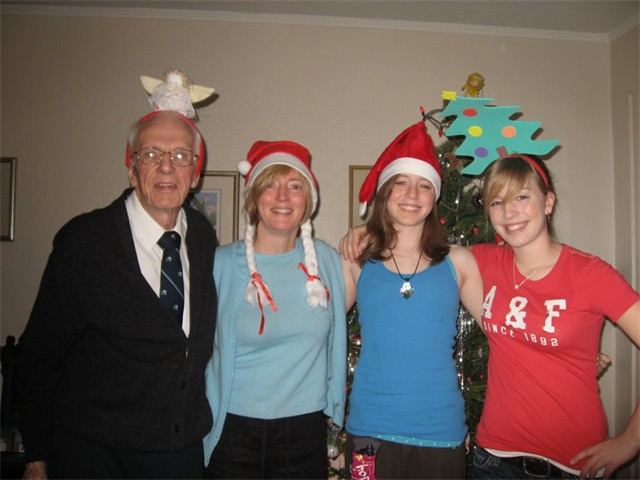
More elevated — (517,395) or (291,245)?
(291,245)

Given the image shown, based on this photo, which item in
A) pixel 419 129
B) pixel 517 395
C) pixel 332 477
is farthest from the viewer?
pixel 332 477

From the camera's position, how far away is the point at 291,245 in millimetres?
1868

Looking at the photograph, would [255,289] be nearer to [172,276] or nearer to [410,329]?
[172,276]

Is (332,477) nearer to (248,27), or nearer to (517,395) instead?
(517,395)

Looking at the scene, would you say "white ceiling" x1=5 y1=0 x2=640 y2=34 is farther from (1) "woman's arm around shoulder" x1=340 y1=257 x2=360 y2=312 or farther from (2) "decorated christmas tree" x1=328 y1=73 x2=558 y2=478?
(1) "woman's arm around shoulder" x1=340 y1=257 x2=360 y2=312

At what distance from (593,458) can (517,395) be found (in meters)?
0.30

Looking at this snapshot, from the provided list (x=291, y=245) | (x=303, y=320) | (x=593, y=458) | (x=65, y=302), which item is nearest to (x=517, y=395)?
(x=593, y=458)

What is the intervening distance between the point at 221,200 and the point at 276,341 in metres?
1.78

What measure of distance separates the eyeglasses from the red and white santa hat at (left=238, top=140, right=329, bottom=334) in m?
0.31

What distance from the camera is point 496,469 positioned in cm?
158

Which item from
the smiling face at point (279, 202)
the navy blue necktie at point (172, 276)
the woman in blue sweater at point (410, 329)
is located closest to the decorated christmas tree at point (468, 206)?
the woman in blue sweater at point (410, 329)

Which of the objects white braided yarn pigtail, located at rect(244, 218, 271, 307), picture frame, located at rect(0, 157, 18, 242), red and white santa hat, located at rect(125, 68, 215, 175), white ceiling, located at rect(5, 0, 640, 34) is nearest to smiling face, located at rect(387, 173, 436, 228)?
white braided yarn pigtail, located at rect(244, 218, 271, 307)

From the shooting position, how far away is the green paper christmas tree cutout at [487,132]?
6.58 feet

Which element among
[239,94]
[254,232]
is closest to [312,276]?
[254,232]
